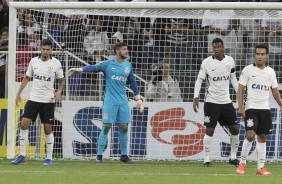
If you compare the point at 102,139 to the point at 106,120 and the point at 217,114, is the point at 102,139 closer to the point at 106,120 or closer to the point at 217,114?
the point at 106,120

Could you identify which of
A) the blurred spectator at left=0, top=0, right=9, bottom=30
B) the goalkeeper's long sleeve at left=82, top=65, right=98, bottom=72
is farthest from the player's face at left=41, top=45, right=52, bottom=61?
the blurred spectator at left=0, top=0, right=9, bottom=30

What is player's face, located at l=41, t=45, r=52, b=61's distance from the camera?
15675 millimetres

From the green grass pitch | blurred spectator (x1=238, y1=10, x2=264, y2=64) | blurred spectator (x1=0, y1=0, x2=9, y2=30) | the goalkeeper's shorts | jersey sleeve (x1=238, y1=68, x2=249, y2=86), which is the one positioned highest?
blurred spectator (x1=0, y1=0, x2=9, y2=30)

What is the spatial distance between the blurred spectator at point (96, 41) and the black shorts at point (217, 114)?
10.9ft

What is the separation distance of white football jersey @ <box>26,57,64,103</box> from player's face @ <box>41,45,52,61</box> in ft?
0.27

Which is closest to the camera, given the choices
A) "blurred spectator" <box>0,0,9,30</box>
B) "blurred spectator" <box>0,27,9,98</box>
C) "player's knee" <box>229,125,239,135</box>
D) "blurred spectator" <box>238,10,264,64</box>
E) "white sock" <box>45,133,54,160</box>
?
"white sock" <box>45,133,54,160</box>

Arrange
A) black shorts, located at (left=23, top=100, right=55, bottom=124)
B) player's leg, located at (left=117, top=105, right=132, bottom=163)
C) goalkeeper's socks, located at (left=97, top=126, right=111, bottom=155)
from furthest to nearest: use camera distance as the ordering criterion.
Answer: player's leg, located at (left=117, top=105, right=132, bottom=163)
goalkeeper's socks, located at (left=97, top=126, right=111, bottom=155)
black shorts, located at (left=23, top=100, right=55, bottom=124)

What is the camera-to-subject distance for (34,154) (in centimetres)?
1786

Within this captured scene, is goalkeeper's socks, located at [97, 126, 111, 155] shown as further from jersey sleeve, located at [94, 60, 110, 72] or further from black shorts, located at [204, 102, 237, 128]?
black shorts, located at [204, 102, 237, 128]

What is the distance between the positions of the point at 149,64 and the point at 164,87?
645 mm

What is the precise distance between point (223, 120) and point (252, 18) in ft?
7.64

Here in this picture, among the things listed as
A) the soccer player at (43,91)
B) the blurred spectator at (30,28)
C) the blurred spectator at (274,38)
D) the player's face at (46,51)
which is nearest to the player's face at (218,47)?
the blurred spectator at (274,38)

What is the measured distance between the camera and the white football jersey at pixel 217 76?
52.3 feet

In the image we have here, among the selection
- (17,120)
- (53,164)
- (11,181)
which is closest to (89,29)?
(17,120)
